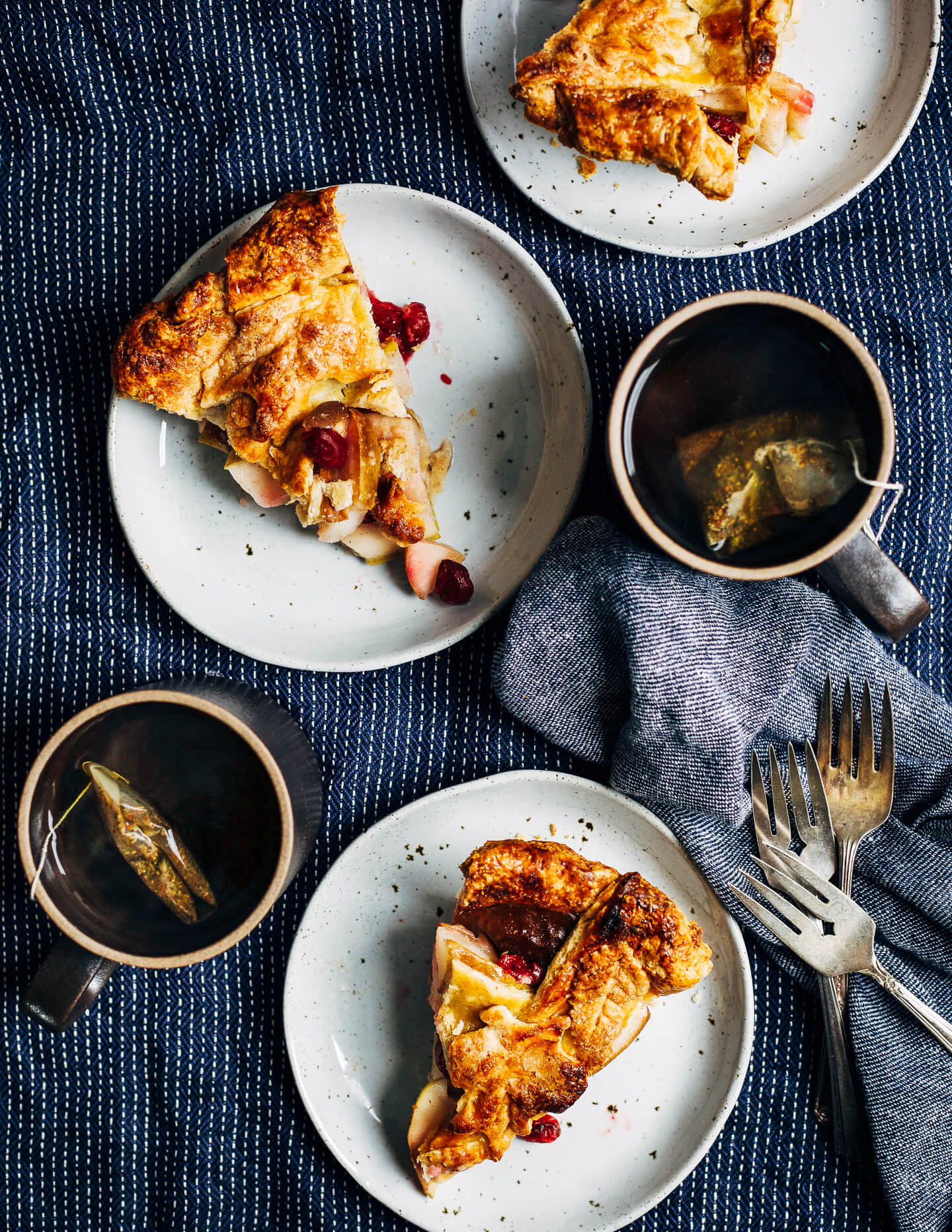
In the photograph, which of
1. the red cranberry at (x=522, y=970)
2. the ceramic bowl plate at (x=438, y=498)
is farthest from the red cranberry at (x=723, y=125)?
the red cranberry at (x=522, y=970)

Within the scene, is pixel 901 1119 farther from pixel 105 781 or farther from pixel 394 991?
pixel 105 781

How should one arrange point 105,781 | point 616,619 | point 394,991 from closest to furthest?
point 105,781 → point 616,619 → point 394,991

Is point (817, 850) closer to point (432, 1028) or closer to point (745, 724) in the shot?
point (745, 724)

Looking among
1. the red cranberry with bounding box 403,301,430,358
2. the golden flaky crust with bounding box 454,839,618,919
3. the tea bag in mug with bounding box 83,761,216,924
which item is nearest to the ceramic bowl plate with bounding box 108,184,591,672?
the red cranberry with bounding box 403,301,430,358

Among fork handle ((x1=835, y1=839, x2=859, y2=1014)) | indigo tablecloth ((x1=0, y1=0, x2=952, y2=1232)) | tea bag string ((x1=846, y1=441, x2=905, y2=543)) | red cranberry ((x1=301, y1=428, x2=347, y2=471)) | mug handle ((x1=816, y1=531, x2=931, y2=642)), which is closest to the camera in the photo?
tea bag string ((x1=846, y1=441, x2=905, y2=543))

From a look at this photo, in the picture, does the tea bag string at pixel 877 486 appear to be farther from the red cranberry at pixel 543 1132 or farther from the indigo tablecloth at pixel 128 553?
the red cranberry at pixel 543 1132

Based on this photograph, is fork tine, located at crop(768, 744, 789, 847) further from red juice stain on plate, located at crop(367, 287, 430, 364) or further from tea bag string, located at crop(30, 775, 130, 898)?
tea bag string, located at crop(30, 775, 130, 898)

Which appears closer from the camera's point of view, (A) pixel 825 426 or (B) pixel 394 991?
(A) pixel 825 426

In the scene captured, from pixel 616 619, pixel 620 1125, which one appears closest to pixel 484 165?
pixel 616 619
